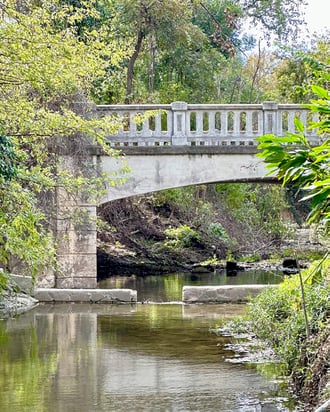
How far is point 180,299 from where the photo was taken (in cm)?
1936

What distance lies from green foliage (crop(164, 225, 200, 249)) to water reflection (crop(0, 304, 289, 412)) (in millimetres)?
10911

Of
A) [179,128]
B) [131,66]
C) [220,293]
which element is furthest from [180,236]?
[220,293]

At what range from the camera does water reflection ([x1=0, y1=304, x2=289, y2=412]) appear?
9.23 m

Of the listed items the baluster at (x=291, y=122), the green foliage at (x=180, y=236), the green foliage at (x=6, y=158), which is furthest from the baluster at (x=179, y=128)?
the green foliage at (x=6, y=158)

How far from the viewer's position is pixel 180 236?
27.3m

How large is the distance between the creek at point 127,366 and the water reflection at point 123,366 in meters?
0.01

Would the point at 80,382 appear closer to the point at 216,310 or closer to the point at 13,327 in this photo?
→ the point at 13,327

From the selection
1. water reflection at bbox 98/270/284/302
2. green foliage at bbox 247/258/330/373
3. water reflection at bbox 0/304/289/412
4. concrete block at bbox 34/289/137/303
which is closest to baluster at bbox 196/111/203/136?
water reflection at bbox 98/270/284/302

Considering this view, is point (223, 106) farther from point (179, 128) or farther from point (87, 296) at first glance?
point (87, 296)

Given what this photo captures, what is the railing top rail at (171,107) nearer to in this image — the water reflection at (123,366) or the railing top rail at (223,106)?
the railing top rail at (223,106)

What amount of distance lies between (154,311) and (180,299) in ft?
9.53

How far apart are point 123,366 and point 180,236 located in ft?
53.2

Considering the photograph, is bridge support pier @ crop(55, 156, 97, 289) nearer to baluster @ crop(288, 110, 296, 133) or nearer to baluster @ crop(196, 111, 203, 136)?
baluster @ crop(196, 111, 203, 136)

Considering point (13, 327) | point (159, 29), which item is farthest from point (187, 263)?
point (13, 327)
